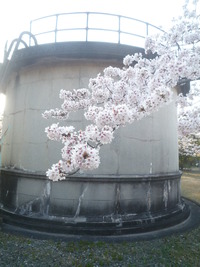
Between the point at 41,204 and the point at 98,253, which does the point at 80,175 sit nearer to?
the point at 41,204

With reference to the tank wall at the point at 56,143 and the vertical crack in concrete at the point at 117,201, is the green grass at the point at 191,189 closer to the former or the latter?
the tank wall at the point at 56,143

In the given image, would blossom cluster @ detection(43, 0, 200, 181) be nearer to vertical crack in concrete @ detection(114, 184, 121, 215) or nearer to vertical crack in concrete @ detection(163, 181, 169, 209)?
vertical crack in concrete @ detection(114, 184, 121, 215)

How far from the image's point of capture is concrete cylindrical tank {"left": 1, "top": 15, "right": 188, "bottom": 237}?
712 cm

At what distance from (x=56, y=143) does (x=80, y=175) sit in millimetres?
1452

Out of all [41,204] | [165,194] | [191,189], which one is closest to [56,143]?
[41,204]

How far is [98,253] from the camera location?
5344 mm

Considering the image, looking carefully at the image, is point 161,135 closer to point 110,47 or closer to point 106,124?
point 110,47

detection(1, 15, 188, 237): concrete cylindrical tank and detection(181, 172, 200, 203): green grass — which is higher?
detection(1, 15, 188, 237): concrete cylindrical tank

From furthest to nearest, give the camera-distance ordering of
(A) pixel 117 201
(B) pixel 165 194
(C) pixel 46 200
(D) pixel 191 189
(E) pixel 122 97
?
(D) pixel 191 189 < (B) pixel 165 194 < (C) pixel 46 200 < (A) pixel 117 201 < (E) pixel 122 97

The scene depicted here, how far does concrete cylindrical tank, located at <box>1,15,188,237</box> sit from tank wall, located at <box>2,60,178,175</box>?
34 mm

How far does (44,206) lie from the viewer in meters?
7.34

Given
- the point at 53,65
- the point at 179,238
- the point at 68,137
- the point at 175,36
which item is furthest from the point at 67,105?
the point at 179,238

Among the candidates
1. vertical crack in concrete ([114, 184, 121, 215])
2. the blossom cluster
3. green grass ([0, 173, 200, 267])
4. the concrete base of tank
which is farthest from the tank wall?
green grass ([0, 173, 200, 267])

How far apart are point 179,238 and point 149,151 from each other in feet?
9.88
